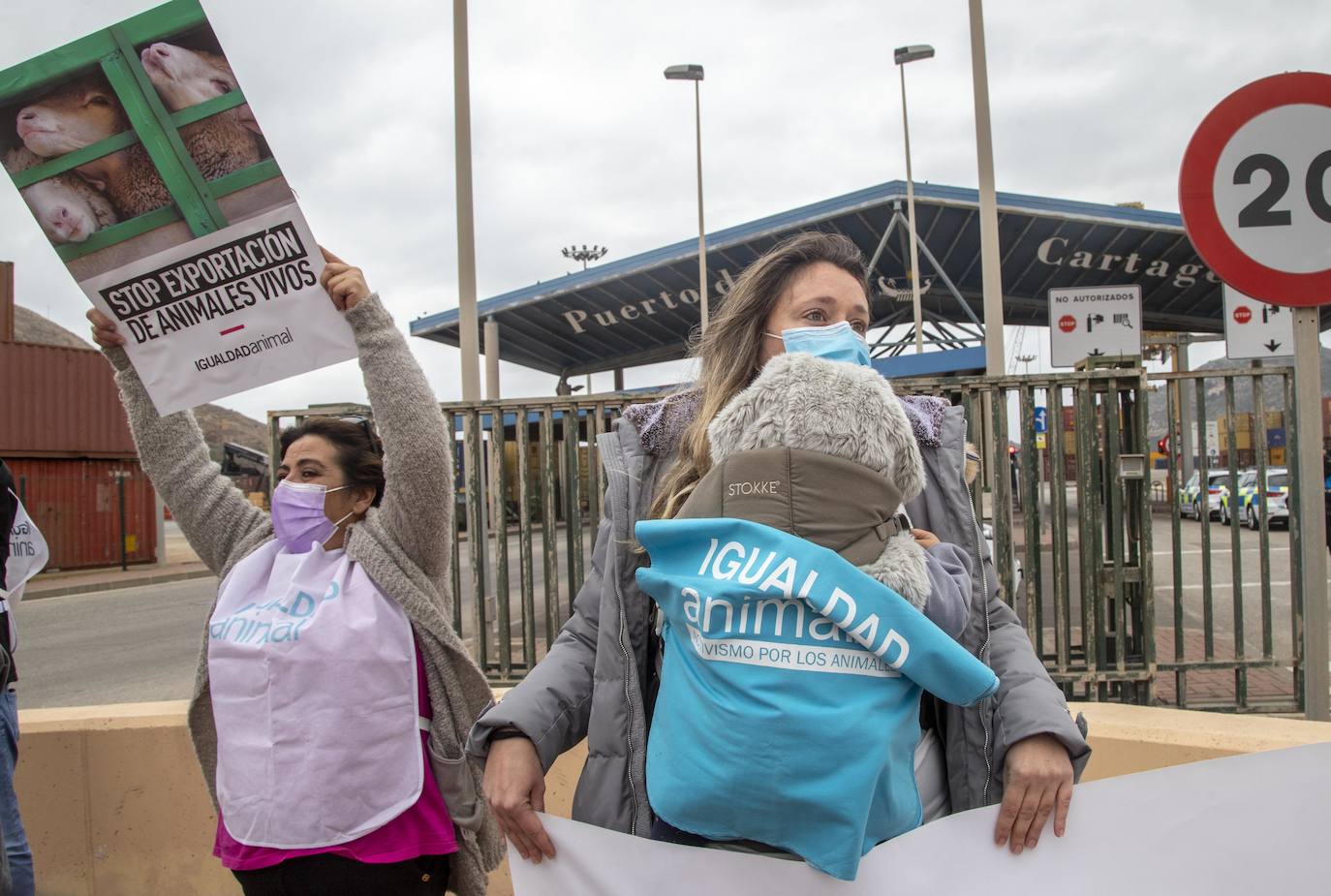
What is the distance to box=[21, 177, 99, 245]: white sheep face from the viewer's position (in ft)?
6.81

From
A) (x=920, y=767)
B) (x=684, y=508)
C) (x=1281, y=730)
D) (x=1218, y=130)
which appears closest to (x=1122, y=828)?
(x=920, y=767)

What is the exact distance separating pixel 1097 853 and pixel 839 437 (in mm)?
827

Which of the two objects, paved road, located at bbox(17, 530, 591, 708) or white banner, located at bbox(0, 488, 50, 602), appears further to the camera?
paved road, located at bbox(17, 530, 591, 708)

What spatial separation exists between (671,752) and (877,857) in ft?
1.13

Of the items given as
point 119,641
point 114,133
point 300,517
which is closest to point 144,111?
point 114,133

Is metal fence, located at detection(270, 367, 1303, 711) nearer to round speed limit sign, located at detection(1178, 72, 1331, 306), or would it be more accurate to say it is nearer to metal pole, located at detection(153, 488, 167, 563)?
round speed limit sign, located at detection(1178, 72, 1331, 306)

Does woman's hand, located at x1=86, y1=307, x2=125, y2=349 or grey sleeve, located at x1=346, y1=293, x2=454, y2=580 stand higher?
woman's hand, located at x1=86, y1=307, x2=125, y2=349

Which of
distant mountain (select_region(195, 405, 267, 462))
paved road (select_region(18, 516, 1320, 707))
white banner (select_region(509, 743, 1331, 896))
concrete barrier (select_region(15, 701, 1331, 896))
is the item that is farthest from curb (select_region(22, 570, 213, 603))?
distant mountain (select_region(195, 405, 267, 462))

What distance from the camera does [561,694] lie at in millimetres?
1626

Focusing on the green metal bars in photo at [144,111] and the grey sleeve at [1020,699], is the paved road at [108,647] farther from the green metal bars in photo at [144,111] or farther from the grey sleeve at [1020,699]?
the grey sleeve at [1020,699]

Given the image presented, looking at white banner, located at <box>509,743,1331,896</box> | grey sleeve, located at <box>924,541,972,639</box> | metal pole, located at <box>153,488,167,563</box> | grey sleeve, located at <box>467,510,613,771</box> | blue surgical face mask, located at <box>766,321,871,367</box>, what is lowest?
metal pole, located at <box>153,488,167,563</box>

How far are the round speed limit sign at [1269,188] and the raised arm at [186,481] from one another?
290cm

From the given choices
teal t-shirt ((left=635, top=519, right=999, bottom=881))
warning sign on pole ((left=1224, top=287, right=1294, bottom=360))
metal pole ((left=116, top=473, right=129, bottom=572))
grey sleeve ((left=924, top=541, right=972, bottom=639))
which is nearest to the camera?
teal t-shirt ((left=635, top=519, right=999, bottom=881))

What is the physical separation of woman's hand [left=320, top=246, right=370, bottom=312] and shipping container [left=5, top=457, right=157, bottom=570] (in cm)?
1926
